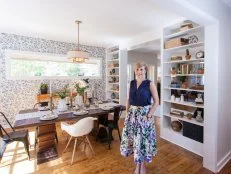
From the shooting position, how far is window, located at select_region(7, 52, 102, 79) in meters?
4.34

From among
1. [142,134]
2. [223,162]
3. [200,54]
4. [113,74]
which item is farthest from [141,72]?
[113,74]

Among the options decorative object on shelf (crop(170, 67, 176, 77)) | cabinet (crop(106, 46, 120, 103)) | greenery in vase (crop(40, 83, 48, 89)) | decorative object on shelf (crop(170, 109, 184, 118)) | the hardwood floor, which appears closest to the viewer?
the hardwood floor

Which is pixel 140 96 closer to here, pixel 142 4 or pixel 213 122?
pixel 213 122

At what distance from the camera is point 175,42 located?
310 centimetres

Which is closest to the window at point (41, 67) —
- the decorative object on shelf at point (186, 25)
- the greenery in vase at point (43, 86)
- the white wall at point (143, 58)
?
the greenery in vase at point (43, 86)

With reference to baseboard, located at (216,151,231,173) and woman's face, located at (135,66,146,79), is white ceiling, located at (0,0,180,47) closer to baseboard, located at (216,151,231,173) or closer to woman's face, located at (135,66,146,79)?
woman's face, located at (135,66,146,79)

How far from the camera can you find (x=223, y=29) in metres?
2.24

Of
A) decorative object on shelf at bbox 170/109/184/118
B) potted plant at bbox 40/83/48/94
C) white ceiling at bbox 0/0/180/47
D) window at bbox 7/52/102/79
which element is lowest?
decorative object on shelf at bbox 170/109/184/118

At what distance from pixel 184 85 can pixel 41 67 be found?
13.5 ft

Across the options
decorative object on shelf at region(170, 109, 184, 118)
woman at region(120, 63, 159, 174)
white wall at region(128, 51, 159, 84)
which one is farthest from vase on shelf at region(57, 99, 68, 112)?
white wall at region(128, 51, 159, 84)

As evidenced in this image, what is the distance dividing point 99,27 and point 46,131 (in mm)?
2578

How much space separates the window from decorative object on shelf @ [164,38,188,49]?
3081 millimetres

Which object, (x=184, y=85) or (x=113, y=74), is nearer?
(x=184, y=85)

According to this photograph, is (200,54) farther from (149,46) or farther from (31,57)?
(31,57)
